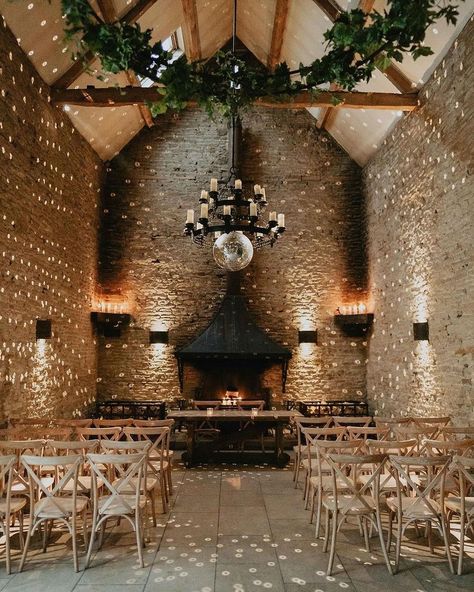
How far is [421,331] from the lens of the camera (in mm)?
6539

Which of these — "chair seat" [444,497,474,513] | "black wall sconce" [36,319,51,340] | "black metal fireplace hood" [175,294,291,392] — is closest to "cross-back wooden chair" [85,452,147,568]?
"chair seat" [444,497,474,513]

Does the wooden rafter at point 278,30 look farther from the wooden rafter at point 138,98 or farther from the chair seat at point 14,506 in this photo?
the chair seat at point 14,506

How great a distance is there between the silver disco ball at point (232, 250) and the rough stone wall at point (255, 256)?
3.86 metres

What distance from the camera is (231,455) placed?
22.3ft

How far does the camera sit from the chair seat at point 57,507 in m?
3.47

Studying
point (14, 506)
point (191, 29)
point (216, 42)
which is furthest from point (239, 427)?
point (216, 42)

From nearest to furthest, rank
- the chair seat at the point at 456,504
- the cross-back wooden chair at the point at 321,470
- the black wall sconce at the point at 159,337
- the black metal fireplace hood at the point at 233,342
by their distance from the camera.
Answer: the chair seat at the point at 456,504 < the cross-back wooden chair at the point at 321,470 < the black metal fireplace hood at the point at 233,342 < the black wall sconce at the point at 159,337

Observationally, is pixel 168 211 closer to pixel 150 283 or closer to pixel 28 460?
pixel 150 283

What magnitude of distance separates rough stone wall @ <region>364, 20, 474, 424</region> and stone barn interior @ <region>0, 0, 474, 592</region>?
45 mm

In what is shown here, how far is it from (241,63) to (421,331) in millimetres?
4933

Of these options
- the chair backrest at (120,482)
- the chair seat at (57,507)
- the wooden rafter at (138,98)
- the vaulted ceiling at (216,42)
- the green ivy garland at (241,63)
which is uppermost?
the vaulted ceiling at (216,42)

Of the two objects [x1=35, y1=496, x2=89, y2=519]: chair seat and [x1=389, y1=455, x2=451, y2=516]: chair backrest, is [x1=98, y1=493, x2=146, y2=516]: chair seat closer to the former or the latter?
[x1=35, y1=496, x2=89, y2=519]: chair seat

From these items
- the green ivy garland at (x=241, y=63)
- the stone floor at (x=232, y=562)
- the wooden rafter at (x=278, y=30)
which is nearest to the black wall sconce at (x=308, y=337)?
the stone floor at (x=232, y=562)

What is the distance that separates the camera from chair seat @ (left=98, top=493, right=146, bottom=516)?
3.53 m
